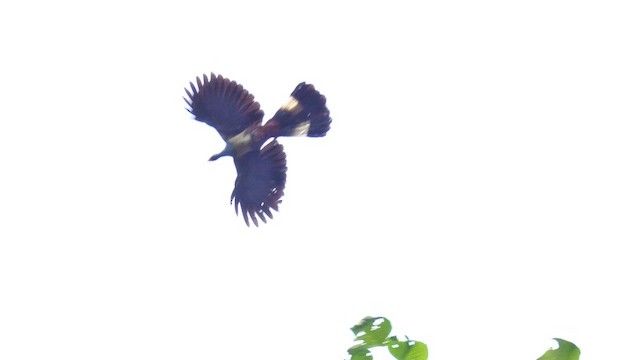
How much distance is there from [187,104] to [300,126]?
138cm

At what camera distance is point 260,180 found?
15391mm

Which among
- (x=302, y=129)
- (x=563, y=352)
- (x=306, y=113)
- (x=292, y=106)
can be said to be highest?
(x=292, y=106)

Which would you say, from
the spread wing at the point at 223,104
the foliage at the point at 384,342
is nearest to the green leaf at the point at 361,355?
the foliage at the point at 384,342

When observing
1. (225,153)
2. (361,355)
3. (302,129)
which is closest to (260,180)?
(225,153)

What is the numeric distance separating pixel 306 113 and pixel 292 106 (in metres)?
0.19

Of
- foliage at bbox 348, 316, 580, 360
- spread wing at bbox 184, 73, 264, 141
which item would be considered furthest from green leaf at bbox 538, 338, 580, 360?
spread wing at bbox 184, 73, 264, 141

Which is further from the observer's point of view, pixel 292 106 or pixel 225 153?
pixel 225 153

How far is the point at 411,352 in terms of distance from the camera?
16.1 feet

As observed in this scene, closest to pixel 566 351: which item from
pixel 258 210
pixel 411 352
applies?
pixel 411 352

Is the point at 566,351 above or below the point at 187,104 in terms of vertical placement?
below

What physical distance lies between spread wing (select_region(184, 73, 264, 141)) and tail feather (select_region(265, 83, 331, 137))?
0.34 m

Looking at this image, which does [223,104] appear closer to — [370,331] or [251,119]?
[251,119]

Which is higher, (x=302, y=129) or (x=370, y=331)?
(x=302, y=129)

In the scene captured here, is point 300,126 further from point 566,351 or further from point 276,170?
point 566,351
